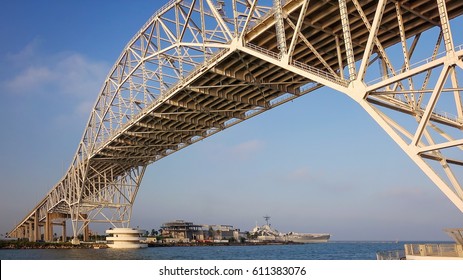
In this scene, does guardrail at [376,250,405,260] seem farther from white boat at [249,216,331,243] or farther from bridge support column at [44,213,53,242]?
white boat at [249,216,331,243]

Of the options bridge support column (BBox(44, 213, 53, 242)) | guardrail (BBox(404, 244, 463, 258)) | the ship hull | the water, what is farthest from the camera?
the ship hull

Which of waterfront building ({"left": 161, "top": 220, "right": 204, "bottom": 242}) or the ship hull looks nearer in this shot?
waterfront building ({"left": 161, "top": 220, "right": 204, "bottom": 242})

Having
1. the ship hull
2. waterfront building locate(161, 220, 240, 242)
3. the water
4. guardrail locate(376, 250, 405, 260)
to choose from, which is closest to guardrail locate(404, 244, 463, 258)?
guardrail locate(376, 250, 405, 260)

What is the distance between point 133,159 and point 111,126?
32.1ft

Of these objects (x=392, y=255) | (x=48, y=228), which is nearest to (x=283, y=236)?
(x=48, y=228)

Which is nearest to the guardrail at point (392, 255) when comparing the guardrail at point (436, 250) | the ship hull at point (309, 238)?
the guardrail at point (436, 250)

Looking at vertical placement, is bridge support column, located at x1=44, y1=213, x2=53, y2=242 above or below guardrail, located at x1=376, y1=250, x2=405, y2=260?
above

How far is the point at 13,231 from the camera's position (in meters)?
148

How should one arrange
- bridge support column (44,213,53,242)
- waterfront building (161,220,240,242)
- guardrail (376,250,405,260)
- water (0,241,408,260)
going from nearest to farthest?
guardrail (376,250,405,260), water (0,241,408,260), bridge support column (44,213,53,242), waterfront building (161,220,240,242)

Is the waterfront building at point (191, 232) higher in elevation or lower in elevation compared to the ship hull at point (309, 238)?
higher

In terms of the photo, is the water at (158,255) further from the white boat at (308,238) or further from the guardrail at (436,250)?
the white boat at (308,238)

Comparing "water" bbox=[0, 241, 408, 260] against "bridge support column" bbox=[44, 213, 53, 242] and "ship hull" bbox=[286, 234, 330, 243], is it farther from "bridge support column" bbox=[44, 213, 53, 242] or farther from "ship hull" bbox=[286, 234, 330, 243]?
"ship hull" bbox=[286, 234, 330, 243]
